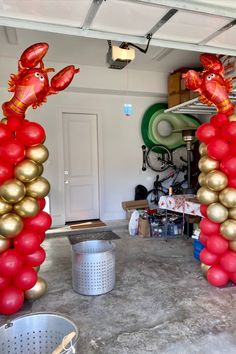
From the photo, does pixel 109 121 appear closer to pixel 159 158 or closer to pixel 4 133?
pixel 159 158

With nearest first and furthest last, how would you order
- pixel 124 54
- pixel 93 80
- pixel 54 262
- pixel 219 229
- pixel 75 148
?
pixel 219 229
pixel 124 54
pixel 54 262
pixel 93 80
pixel 75 148

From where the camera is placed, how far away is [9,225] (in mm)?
2312

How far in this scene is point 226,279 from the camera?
288 centimetres

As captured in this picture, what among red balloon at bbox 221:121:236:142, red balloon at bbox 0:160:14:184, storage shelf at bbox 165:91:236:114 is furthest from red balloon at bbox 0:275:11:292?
storage shelf at bbox 165:91:236:114

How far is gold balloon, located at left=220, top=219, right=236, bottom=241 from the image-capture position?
2.73m

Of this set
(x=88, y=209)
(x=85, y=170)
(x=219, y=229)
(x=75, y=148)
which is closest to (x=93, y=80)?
(x=75, y=148)

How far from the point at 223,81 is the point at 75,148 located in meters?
3.38

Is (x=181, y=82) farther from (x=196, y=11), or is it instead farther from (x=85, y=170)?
(x=196, y=11)

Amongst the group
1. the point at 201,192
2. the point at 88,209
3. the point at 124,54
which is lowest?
the point at 88,209

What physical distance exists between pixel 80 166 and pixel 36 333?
4.26 m

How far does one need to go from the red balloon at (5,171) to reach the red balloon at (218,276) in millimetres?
2209

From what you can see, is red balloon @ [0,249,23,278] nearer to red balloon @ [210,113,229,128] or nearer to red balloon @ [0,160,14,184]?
red balloon @ [0,160,14,184]

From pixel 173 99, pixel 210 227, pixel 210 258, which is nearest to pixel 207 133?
pixel 210 227

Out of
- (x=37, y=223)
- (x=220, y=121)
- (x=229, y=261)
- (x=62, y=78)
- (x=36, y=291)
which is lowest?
(x=36, y=291)
